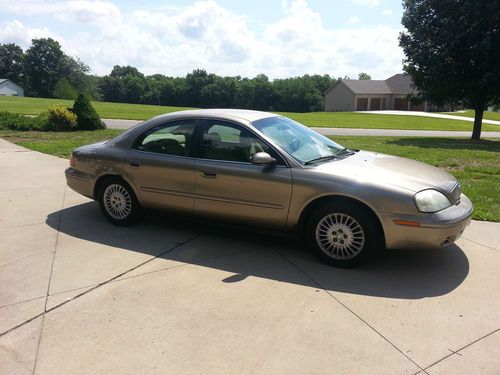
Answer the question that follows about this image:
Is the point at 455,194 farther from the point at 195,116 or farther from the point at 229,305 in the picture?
the point at 195,116

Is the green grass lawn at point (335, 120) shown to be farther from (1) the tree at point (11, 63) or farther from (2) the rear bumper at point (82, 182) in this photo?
(1) the tree at point (11, 63)

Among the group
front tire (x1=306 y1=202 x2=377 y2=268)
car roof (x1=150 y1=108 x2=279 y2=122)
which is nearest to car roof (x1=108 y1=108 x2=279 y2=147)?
car roof (x1=150 y1=108 x2=279 y2=122)

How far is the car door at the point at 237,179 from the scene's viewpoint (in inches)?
177

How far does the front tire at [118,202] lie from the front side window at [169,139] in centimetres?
52

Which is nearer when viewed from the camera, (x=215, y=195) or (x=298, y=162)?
(x=298, y=162)

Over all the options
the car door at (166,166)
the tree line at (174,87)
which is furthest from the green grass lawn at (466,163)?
the tree line at (174,87)

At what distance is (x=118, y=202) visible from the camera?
5.49 m

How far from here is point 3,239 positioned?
5.03 metres

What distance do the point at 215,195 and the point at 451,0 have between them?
19.5 metres

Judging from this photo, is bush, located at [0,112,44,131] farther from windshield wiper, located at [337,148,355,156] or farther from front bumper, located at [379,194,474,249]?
front bumper, located at [379,194,474,249]

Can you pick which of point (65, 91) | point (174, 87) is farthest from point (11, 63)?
point (174, 87)

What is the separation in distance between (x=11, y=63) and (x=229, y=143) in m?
128

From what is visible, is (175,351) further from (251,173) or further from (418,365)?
(251,173)

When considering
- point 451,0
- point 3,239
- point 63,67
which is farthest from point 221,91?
point 3,239
